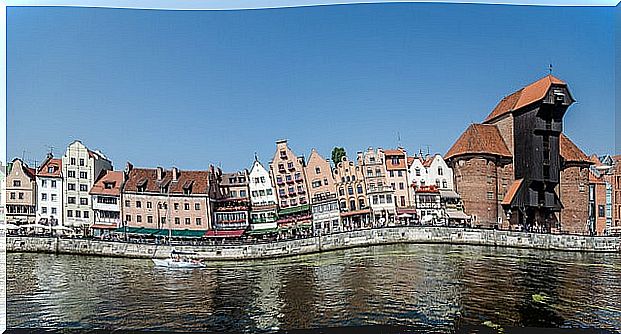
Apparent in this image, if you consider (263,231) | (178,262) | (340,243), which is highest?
(263,231)

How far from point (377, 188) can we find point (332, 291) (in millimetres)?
923

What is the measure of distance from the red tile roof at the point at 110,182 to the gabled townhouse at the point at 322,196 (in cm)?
155

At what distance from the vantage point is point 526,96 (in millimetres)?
6340

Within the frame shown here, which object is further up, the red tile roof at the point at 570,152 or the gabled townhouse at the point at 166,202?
the red tile roof at the point at 570,152

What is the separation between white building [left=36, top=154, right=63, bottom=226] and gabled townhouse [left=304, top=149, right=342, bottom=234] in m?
2.05

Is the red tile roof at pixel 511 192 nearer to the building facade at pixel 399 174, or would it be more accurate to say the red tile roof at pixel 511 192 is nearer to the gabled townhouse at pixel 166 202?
the building facade at pixel 399 174

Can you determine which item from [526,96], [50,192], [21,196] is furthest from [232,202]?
[526,96]

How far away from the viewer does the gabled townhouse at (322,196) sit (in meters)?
6.35

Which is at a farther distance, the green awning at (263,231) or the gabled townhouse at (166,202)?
the green awning at (263,231)

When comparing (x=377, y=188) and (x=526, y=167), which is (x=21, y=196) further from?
(x=526, y=167)

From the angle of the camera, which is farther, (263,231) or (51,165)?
(263,231)

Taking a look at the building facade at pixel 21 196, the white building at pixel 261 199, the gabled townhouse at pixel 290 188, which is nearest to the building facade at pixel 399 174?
the gabled townhouse at pixel 290 188

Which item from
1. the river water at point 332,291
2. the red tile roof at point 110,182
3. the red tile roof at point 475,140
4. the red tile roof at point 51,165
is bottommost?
the river water at point 332,291

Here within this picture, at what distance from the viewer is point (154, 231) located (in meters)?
6.39
